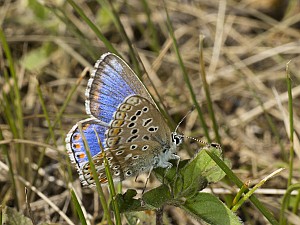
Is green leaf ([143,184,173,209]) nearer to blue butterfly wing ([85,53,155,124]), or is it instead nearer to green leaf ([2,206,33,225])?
blue butterfly wing ([85,53,155,124])

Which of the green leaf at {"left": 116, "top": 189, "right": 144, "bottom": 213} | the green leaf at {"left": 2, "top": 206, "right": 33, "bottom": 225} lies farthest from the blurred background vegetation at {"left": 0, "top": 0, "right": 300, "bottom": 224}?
the green leaf at {"left": 116, "top": 189, "right": 144, "bottom": 213}

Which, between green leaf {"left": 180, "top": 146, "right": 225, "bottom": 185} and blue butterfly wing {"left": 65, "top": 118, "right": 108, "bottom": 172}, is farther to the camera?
blue butterfly wing {"left": 65, "top": 118, "right": 108, "bottom": 172}

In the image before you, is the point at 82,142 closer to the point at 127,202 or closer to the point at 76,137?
the point at 76,137

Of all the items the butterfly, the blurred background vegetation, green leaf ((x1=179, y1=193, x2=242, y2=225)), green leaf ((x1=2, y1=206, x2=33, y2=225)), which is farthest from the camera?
the blurred background vegetation

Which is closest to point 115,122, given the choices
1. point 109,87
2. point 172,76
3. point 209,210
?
point 109,87

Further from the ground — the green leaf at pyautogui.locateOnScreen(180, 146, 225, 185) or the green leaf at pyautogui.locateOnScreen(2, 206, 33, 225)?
the green leaf at pyautogui.locateOnScreen(180, 146, 225, 185)

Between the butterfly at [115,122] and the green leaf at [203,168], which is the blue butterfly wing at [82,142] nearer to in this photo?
the butterfly at [115,122]

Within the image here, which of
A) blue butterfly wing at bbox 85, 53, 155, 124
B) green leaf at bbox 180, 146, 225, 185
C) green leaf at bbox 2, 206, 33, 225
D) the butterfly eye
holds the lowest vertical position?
green leaf at bbox 2, 206, 33, 225
